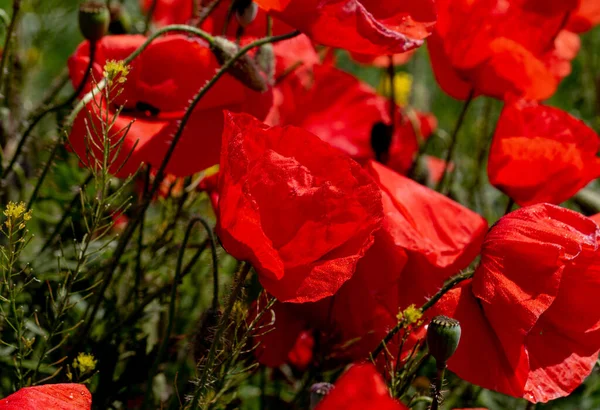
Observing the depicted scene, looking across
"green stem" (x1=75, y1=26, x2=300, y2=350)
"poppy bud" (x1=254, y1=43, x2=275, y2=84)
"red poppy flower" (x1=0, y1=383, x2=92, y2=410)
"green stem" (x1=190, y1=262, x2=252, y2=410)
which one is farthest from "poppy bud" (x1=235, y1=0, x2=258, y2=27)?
"red poppy flower" (x1=0, y1=383, x2=92, y2=410)

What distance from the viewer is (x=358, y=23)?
818mm

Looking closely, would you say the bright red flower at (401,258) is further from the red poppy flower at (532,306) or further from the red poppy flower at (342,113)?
the red poppy flower at (342,113)

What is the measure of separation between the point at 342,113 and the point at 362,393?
2.59 ft

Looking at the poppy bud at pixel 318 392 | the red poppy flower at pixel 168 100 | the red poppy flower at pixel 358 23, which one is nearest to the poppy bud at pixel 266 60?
the red poppy flower at pixel 168 100

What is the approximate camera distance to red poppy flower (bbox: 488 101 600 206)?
97 cm

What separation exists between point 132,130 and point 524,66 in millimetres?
467

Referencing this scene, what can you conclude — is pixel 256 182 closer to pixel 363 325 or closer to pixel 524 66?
pixel 363 325

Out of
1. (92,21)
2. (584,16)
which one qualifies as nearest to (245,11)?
(92,21)

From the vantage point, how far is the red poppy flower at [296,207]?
76 centimetres

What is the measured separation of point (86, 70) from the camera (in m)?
0.97

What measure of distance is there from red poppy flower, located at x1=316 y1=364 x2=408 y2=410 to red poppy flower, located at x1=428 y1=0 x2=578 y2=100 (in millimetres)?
597

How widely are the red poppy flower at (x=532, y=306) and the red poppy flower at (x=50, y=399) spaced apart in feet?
1.11

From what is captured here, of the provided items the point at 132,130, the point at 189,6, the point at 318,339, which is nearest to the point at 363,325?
the point at 318,339

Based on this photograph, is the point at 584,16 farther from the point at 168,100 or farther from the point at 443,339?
the point at 443,339
